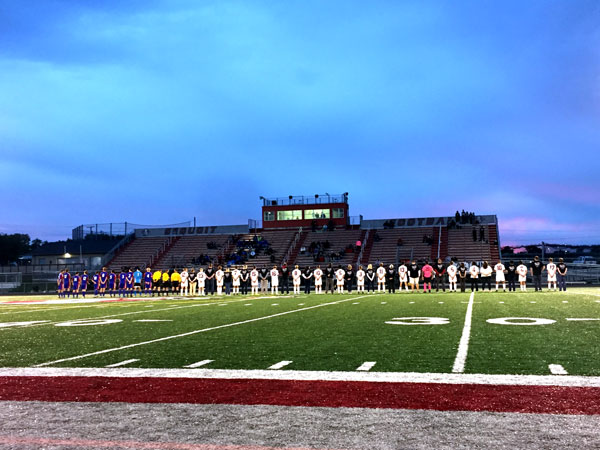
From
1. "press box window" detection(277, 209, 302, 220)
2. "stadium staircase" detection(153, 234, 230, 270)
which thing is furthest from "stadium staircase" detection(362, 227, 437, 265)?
"stadium staircase" detection(153, 234, 230, 270)

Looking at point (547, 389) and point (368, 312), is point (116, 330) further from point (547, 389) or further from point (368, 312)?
point (547, 389)

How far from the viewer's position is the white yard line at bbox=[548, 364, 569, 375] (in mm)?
5494

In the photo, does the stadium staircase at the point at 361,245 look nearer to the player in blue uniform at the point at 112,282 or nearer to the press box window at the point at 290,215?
the press box window at the point at 290,215

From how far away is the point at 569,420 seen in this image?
3850 millimetres

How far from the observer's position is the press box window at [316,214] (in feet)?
169

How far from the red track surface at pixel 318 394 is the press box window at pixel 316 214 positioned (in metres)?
46.3

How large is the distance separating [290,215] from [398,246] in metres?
12.5

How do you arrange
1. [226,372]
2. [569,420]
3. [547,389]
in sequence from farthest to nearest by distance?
[226,372] < [547,389] < [569,420]

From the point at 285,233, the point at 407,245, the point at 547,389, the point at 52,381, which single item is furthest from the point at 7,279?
the point at 547,389

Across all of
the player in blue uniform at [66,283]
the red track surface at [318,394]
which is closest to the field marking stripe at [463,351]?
the red track surface at [318,394]

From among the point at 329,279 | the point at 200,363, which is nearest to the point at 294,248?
the point at 329,279

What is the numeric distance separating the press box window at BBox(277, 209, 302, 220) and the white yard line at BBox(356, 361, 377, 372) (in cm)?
4612

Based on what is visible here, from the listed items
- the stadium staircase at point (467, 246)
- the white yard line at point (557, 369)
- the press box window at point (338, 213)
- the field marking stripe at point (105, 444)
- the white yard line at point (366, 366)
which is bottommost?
the white yard line at point (557, 369)

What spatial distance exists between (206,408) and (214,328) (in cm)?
613
